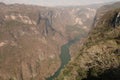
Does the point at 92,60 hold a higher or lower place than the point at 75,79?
higher

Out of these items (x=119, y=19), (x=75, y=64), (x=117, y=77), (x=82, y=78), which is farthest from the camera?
(x=119, y=19)

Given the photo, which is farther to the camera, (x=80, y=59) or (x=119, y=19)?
(x=119, y=19)

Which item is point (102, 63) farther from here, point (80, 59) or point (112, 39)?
point (112, 39)

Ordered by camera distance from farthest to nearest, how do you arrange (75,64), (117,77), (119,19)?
1. (119,19)
2. (75,64)
3. (117,77)

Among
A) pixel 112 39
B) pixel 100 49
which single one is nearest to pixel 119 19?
pixel 112 39

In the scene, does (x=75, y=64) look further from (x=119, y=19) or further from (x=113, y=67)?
(x=119, y=19)

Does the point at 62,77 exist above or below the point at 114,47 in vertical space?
below

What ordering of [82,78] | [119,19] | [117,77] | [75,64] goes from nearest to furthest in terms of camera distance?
[117,77], [82,78], [75,64], [119,19]

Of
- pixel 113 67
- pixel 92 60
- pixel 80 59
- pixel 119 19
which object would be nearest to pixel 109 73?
pixel 113 67

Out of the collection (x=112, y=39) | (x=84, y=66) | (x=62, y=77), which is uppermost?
(x=112, y=39)
